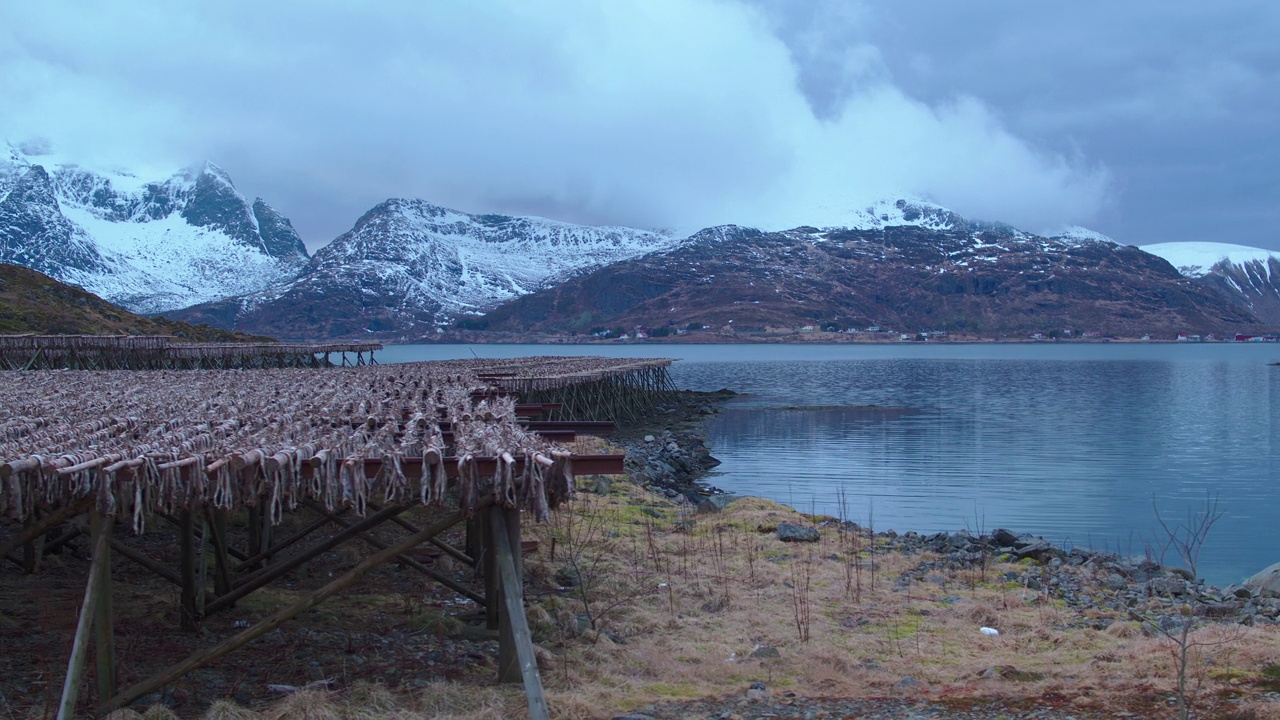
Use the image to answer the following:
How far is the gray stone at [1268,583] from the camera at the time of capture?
1349 cm

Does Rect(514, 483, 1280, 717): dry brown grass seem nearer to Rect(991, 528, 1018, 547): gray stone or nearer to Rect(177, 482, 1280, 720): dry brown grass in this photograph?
Rect(177, 482, 1280, 720): dry brown grass

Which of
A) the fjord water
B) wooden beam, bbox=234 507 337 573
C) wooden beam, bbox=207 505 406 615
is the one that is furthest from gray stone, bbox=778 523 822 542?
wooden beam, bbox=207 505 406 615

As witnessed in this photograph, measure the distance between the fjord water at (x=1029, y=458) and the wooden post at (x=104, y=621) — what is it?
51.2ft

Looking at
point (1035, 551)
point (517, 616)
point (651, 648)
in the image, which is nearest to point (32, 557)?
point (517, 616)

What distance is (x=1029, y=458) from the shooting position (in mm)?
32250

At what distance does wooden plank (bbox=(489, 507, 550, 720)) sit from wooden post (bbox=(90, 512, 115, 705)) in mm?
2617

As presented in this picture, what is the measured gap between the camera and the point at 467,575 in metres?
11.7

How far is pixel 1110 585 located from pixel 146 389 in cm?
1435

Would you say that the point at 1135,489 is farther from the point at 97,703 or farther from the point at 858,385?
the point at 858,385

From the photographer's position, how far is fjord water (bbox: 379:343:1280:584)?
863 inches

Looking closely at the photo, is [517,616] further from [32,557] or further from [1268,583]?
[1268,583]

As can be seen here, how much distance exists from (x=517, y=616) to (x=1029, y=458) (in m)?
28.8

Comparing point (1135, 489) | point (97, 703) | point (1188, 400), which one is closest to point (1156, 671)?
point (97, 703)

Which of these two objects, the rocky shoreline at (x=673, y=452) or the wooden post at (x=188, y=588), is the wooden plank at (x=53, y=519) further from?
the rocky shoreline at (x=673, y=452)
